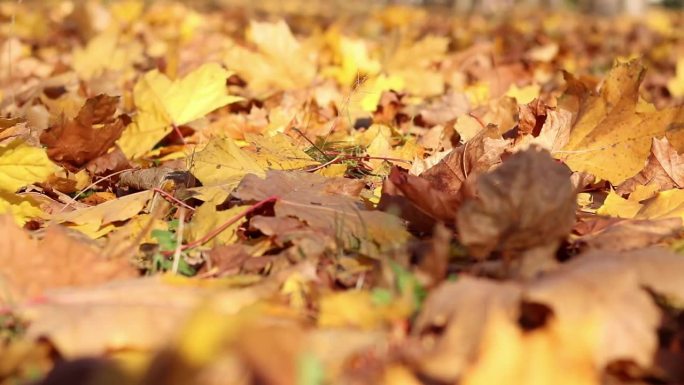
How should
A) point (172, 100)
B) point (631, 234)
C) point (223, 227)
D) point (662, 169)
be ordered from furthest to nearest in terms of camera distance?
point (172, 100) → point (662, 169) → point (223, 227) → point (631, 234)

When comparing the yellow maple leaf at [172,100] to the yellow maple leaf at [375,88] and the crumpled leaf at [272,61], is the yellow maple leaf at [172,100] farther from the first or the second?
the crumpled leaf at [272,61]

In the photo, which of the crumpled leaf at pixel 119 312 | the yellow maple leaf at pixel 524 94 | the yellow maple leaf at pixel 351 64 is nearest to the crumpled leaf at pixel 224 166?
the crumpled leaf at pixel 119 312

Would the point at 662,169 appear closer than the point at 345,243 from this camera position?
No

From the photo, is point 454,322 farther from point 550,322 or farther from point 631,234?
point 631,234

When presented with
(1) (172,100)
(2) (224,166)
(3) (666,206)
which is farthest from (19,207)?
(3) (666,206)

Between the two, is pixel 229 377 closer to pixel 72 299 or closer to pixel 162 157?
pixel 72 299

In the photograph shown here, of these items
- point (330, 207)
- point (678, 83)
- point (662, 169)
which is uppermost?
point (678, 83)

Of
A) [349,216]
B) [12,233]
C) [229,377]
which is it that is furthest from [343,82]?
[229,377]
